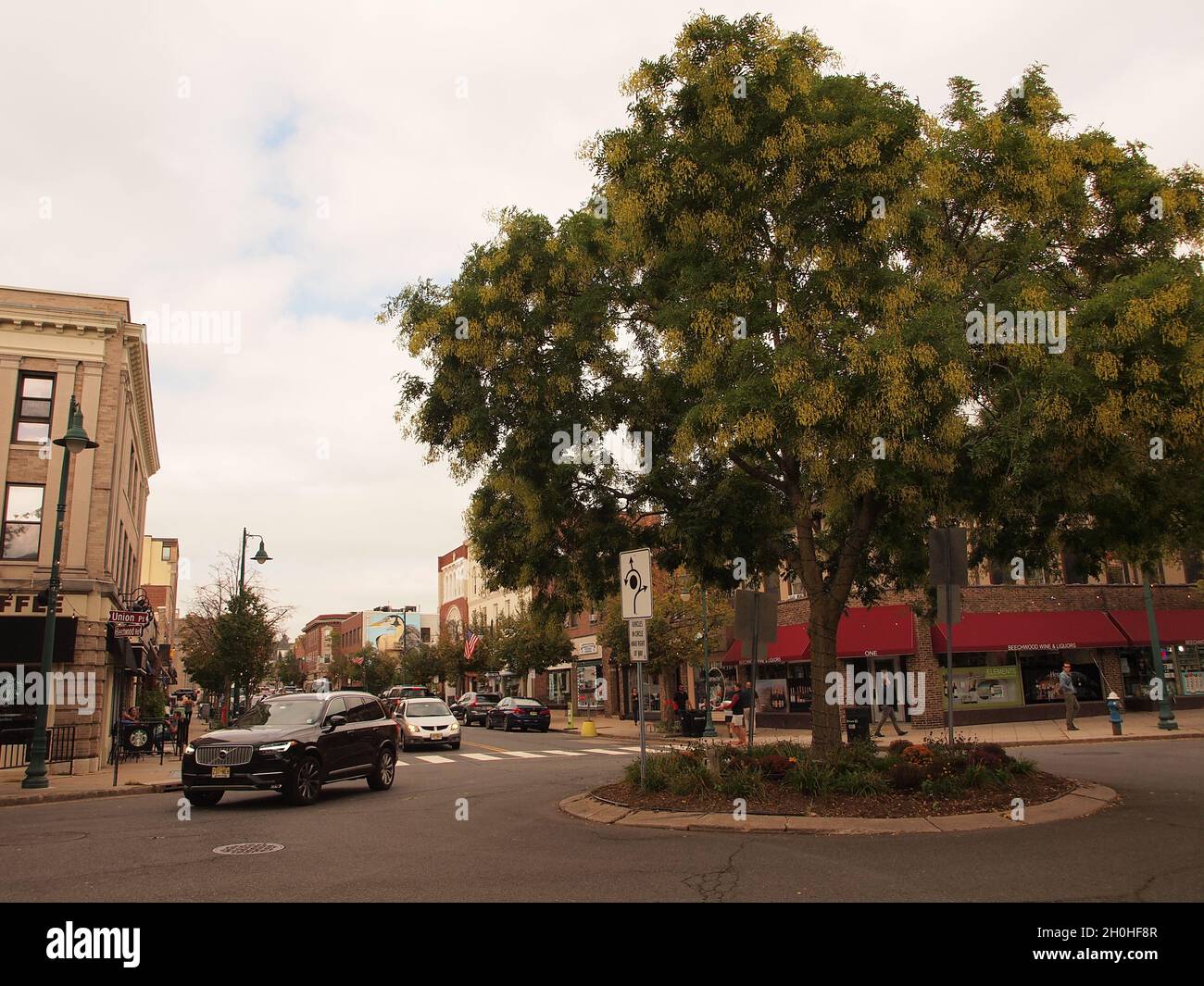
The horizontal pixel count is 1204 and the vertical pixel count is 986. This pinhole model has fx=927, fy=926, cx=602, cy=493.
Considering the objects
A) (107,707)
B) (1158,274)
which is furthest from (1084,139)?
(107,707)

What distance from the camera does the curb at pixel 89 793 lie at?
51.7 feet

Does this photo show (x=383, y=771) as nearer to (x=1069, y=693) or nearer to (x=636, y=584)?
(x=636, y=584)

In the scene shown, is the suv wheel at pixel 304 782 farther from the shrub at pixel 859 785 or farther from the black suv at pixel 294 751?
the shrub at pixel 859 785

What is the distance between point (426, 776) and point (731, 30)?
14470 millimetres

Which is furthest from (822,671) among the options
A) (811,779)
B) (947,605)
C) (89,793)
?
(89,793)

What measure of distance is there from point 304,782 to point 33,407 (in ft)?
52.1

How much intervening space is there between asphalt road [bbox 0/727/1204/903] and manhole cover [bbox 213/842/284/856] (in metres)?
0.18

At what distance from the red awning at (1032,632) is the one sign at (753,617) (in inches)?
564

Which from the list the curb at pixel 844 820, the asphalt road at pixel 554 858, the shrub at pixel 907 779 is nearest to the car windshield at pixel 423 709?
the asphalt road at pixel 554 858

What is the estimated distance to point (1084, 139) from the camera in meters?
12.6

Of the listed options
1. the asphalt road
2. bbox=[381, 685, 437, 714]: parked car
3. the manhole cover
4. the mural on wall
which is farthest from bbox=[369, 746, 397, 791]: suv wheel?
the mural on wall

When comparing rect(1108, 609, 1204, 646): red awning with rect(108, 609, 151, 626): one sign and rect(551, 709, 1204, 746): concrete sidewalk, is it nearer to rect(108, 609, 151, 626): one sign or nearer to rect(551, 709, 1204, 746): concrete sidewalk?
rect(551, 709, 1204, 746): concrete sidewalk

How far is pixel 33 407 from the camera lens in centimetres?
2402
